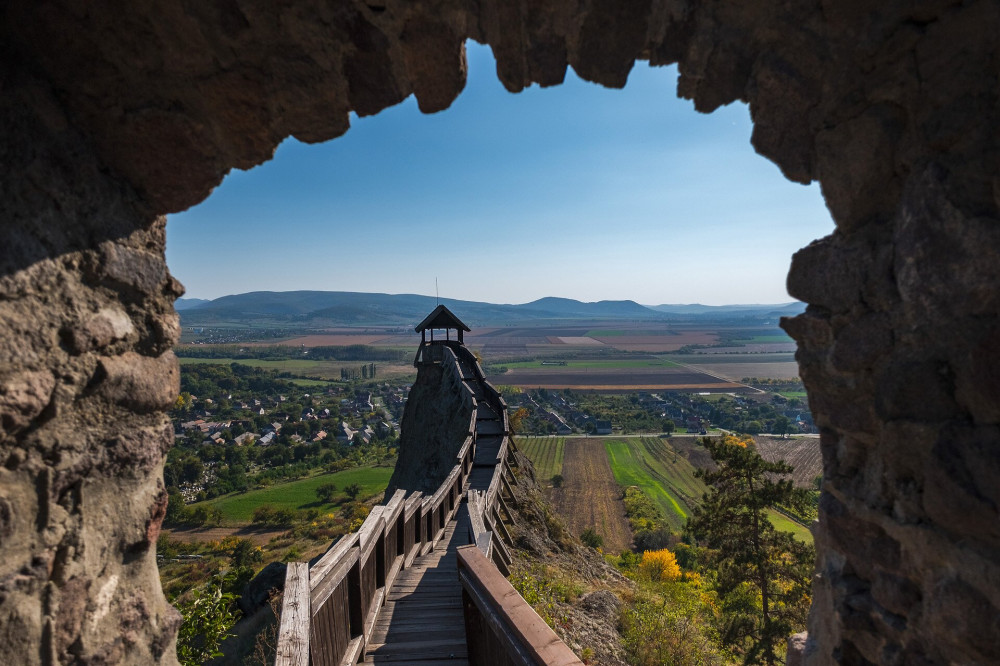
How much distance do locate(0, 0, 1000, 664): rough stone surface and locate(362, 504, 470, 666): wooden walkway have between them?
2.24 meters

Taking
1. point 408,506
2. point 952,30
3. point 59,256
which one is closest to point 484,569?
point 408,506

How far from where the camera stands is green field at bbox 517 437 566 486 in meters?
49.4

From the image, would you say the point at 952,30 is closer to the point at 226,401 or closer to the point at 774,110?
the point at 774,110

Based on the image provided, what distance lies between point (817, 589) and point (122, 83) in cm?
440

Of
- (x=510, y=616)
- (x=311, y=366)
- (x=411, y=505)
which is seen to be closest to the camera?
(x=510, y=616)

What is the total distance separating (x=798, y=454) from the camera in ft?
161

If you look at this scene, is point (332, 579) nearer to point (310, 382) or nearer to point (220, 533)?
point (220, 533)

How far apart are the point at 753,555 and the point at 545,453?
48388 mm

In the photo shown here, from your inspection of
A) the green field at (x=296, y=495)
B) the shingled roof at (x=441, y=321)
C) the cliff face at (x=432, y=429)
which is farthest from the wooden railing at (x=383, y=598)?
the green field at (x=296, y=495)

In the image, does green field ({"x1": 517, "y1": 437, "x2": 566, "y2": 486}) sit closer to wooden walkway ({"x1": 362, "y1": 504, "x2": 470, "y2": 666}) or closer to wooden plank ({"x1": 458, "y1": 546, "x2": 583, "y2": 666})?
wooden walkway ({"x1": 362, "y1": 504, "x2": 470, "y2": 666})

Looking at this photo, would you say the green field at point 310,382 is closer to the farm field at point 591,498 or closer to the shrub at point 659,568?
the farm field at point 591,498

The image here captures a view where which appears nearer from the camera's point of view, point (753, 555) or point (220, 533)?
point (753, 555)

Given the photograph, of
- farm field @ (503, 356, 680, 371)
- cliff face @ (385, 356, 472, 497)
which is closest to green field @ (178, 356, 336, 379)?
farm field @ (503, 356, 680, 371)

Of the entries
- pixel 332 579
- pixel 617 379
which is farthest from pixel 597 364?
pixel 332 579
